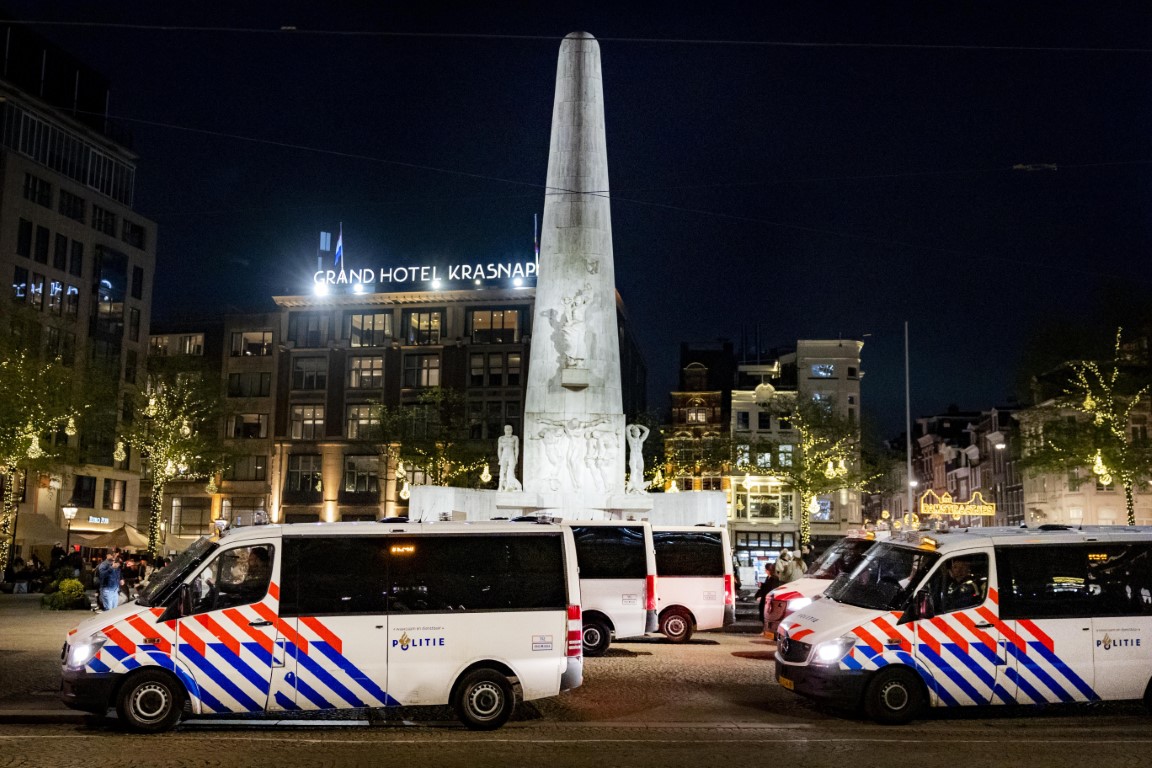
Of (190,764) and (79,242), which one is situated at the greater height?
(79,242)

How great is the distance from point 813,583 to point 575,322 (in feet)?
48.5

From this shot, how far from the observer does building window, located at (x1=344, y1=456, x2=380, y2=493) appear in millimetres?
73375

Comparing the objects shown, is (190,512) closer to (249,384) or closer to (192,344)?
(249,384)

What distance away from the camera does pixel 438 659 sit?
12.4m

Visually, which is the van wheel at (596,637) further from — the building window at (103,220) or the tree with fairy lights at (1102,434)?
the building window at (103,220)

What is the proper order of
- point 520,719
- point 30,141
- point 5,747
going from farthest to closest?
point 30,141 → point 520,719 → point 5,747

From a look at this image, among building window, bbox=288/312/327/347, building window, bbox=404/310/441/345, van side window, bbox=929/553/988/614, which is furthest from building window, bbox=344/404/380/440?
van side window, bbox=929/553/988/614

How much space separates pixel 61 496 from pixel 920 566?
57052 millimetres

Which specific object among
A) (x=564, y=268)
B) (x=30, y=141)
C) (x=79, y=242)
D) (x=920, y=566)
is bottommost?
(x=920, y=566)

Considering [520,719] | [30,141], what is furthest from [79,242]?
[520,719]

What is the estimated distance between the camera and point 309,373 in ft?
250

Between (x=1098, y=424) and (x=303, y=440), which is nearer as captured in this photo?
(x=1098, y=424)

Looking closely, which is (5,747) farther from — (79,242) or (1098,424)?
(79,242)

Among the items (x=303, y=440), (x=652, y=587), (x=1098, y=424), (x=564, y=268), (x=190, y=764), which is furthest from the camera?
(x=303, y=440)
